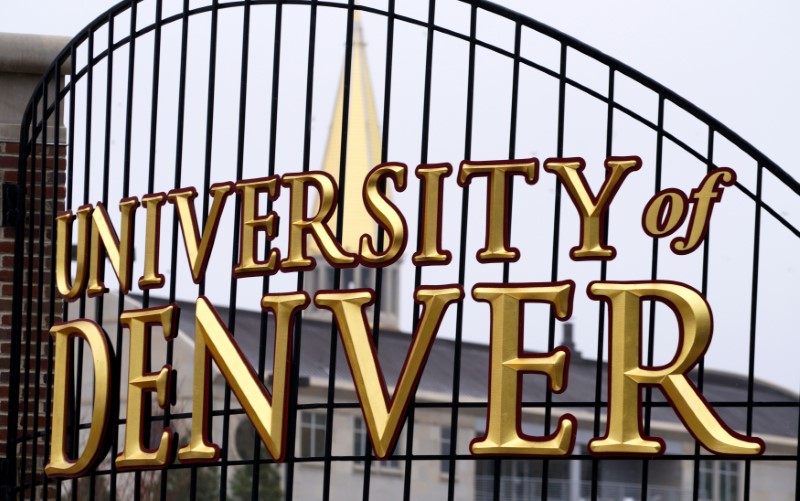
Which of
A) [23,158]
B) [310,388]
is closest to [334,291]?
[23,158]

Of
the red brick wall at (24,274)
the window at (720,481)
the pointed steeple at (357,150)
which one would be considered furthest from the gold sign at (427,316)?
the window at (720,481)

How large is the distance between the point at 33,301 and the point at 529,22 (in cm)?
291

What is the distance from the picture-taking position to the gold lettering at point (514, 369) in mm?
5781

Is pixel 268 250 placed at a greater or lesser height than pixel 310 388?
greater

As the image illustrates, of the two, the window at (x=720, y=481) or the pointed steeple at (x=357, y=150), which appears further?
the pointed steeple at (x=357, y=150)

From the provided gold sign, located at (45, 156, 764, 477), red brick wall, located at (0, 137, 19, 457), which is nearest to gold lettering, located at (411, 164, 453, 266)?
gold sign, located at (45, 156, 764, 477)

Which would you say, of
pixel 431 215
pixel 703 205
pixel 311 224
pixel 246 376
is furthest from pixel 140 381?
pixel 703 205

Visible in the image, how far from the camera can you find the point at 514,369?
5.82 m

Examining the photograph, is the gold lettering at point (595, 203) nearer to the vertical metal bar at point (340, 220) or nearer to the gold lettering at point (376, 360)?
the gold lettering at point (376, 360)

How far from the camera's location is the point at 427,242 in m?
5.98

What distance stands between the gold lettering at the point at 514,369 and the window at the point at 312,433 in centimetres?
3923

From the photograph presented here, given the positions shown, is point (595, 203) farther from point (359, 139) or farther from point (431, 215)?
point (359, 139)

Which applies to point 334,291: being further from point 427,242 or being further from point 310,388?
point 310,388

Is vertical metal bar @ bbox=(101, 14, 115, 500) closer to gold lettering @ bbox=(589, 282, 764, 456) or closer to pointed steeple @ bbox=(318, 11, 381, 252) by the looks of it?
gold lettering @ bbox=(589, 282, 764, 456)
